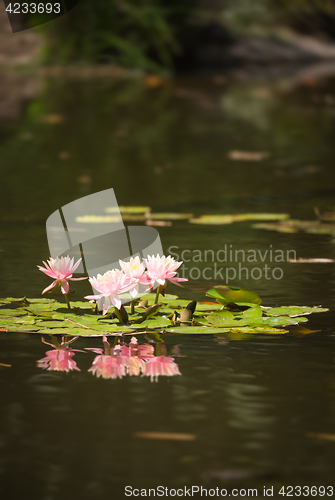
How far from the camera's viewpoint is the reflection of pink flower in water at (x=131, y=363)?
237 cm

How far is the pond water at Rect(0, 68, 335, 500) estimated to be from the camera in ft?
5.85

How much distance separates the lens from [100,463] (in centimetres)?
179

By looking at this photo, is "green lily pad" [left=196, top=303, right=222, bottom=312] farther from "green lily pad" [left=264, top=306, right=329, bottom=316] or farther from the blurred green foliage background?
the blurred green foliage background

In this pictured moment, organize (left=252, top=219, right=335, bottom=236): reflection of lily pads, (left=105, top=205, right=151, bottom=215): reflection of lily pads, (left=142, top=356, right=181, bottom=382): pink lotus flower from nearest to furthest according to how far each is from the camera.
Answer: (left=142, top=356, right=181, bottom=382): pink lotus flower → (left=252, top=219, right=335, bottom=236): reflection of lily pads → (left=105, top=205, right=151, bottom=215): reflection of lily pads

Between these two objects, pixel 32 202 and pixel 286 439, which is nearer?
pixel 286 439

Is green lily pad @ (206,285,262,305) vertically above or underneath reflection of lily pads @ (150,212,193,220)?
underneath

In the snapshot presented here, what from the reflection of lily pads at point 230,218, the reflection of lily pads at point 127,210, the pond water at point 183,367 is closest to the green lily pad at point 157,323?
the pond water at point 183,367

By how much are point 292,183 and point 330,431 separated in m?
4.61

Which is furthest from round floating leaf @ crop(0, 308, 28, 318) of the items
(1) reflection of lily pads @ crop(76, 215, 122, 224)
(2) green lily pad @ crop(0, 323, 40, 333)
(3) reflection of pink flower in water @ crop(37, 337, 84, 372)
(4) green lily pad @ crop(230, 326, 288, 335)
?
(1) reflection of lily pads @ crop(76, 215, 122, 224)

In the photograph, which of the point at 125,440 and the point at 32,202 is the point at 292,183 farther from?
the point at 125,440

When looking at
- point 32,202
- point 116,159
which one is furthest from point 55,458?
point 116,159

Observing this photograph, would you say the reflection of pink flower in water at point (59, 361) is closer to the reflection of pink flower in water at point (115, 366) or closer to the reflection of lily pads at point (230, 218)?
the reflection of pink flower in water at point (115, 366)

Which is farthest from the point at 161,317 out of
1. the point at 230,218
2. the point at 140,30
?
the point at 140,30

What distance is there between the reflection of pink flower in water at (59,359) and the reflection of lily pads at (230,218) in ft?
7.52
